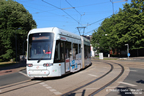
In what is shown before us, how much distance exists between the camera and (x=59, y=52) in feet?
32.9

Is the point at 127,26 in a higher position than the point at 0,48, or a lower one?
higher

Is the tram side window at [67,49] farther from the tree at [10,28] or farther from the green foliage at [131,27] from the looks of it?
the green foliage at [131,27]

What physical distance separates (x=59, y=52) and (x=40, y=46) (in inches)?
47.3

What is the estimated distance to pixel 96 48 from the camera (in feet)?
208

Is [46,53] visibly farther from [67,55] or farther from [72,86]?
[72,86]

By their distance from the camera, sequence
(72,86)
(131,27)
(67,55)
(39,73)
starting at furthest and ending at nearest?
(131,27)
(67,55)
(39,73)
(72,86)

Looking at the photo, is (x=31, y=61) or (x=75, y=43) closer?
(x=31, y=61)

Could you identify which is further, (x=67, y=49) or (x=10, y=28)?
(x=10, y=28)

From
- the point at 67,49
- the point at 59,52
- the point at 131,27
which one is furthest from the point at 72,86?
the point at 131,27

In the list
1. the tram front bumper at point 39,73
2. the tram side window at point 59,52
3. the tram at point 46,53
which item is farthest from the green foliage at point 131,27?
the tram front bumper at point 39,73

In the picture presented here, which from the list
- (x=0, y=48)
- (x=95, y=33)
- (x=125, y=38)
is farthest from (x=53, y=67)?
(x=95, y=33)

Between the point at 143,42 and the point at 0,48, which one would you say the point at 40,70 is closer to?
the point at 0,48

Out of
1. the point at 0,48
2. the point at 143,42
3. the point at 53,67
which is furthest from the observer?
the point at 143,42

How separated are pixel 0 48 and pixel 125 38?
29274mm
